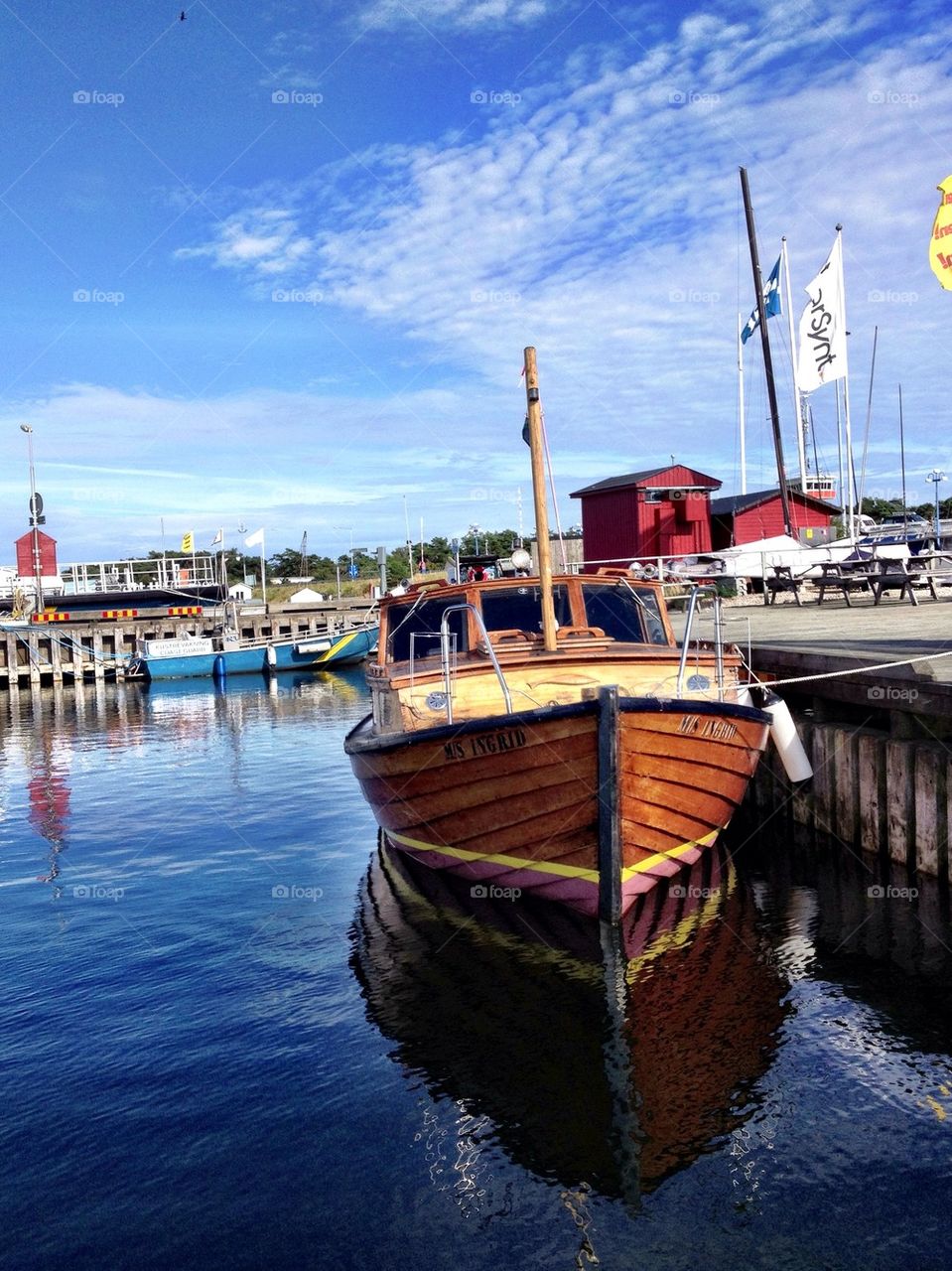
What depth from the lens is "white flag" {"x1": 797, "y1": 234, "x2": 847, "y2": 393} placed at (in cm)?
2881

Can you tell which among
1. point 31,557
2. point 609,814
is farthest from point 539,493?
point 31,557

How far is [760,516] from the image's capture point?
40812 millimetres

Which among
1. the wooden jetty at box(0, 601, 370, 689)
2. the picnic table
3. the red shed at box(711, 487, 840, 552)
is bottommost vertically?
the wooden jetty at box(0, 601, 370, 689)

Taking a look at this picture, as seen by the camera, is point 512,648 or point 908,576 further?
point 908,576

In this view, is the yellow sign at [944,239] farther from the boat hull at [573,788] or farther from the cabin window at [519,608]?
the cabin window at [519,608]

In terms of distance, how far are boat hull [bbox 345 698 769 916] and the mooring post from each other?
14mm

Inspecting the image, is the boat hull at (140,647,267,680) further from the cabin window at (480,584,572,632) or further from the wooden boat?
the cabin window at (480,584,572,632)

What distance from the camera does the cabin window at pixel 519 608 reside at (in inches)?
440

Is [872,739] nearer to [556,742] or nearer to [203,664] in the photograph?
[556,742]

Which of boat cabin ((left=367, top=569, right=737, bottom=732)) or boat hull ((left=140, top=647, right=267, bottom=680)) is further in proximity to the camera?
boat hull ((left=140, top=647, right=267, bottom=680))

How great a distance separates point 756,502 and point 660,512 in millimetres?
4365

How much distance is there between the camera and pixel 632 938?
8797 mm

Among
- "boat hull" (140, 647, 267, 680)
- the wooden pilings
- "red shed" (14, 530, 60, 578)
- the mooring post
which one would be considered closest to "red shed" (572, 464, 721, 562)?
"boat hull" (140, 647, 267, 680)

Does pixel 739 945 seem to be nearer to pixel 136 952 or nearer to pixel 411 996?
pixel 411 996
